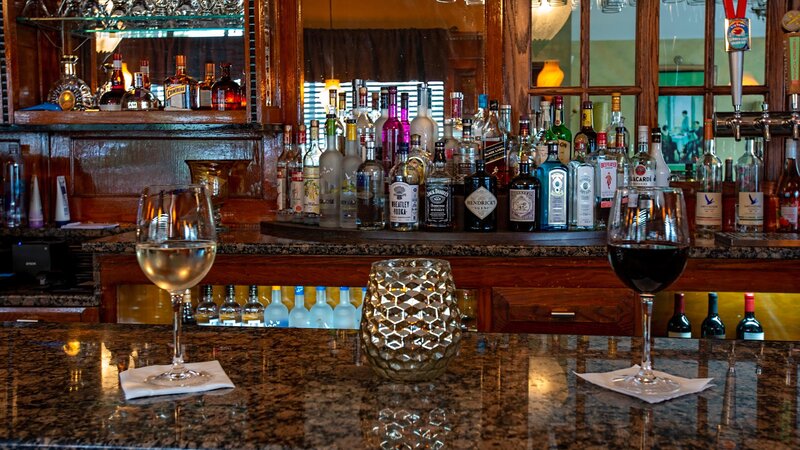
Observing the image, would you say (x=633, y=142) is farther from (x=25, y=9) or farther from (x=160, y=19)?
(x=25, y=9)

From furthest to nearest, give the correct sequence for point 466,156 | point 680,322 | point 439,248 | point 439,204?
point 466,156 → point 439,204 → point 680,322 → point 439,248

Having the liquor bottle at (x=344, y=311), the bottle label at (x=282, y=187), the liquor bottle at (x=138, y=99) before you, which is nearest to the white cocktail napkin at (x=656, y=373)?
the liquor bottle at (x=344, y=311)

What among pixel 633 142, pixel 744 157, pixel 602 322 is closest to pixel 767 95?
pixel 744 157

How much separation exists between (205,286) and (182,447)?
78.5 inches

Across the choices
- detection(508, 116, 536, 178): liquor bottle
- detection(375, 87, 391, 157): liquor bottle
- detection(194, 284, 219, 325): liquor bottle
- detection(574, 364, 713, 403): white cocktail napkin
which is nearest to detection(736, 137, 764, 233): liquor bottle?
detection(508, 116, 536, 178): liquor bottle

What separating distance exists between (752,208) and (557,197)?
2.36 ft

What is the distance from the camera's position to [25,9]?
323 centimetres

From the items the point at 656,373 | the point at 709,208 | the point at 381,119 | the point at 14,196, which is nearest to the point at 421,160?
the point at 381,119

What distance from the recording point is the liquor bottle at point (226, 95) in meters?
3.15

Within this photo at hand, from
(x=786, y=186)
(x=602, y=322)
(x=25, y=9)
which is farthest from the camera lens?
(x=25, y=9)

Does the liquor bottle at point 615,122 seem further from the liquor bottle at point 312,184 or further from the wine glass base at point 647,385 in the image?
the wine glass base at point 647,385

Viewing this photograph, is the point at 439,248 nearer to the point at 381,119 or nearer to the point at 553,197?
the point at 553,197

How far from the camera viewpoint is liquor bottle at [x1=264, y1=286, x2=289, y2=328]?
2.69 metres

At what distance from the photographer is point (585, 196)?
2729 mm
